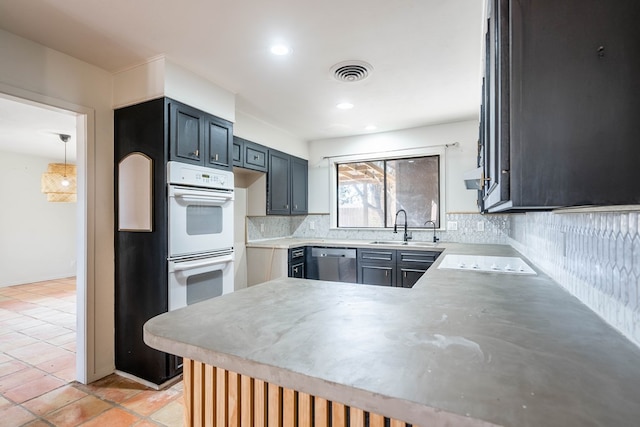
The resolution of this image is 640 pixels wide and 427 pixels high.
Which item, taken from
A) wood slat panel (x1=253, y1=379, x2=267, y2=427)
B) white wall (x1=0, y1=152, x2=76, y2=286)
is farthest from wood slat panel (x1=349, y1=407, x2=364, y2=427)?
white wall (x1=0, y1=152, x2=76, y2=286)

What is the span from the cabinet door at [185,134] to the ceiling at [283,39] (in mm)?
363

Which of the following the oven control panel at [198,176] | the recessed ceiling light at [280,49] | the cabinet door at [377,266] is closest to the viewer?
the recessed ceiling light at [280,49]

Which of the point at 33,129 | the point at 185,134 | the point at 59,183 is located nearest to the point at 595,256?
the point at 185,134

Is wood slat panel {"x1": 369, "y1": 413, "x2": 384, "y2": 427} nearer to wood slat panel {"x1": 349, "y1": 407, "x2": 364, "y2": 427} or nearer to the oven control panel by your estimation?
wood slat panel {"x1": 349, "y1": 407, "x2": 364, "y2": 427}

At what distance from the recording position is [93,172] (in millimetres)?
2436

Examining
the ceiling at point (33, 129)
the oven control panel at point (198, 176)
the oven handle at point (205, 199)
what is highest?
the ceiling at point (33, 129)

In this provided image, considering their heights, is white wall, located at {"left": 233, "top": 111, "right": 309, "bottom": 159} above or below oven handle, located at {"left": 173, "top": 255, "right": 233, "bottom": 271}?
above

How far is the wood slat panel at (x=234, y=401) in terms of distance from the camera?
0.82 m

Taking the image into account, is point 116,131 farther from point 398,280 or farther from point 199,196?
point 398,280

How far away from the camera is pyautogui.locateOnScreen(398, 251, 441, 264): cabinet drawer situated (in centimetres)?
352

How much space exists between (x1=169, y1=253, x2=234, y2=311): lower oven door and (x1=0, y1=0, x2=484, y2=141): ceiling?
157 cm

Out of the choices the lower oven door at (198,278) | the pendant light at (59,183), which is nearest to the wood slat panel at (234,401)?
the lower oven door at (198,278)

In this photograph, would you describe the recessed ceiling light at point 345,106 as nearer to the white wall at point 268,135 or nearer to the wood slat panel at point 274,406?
the white wall at point 268,135

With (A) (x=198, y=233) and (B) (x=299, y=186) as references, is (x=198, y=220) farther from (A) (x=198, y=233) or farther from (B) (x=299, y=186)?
(B) (x=299, y=186)
